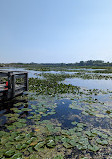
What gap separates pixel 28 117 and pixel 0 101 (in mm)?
3443

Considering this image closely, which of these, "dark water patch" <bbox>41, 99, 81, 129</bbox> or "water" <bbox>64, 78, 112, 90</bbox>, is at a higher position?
"water" <bbox>64, 78, 112, 90</bbox>

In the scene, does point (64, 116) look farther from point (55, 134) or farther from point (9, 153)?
point (9, 153)

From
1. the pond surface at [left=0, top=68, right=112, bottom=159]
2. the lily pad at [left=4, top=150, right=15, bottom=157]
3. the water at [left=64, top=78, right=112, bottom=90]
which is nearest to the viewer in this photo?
the lily pad at [left=4, top=150, right=15, bottom=157]

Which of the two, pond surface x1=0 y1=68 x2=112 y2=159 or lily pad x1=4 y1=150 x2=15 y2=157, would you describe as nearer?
lily pad x1=4 y1=150 x2=15 y2=157

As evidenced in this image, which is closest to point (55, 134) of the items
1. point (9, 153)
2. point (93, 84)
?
point (9, 153)

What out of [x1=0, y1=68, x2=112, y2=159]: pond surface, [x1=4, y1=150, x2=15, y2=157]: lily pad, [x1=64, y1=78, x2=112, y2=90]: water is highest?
[x1=64, y1=78, x2=112, y2=90]: water

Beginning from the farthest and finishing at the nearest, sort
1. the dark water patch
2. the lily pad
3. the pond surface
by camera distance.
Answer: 1. the dark water patch
2. the pond surface
3. the lily pad

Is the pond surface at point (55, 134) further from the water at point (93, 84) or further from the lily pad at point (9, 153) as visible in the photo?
the water at point (93, 84)

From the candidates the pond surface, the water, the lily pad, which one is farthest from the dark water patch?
the water

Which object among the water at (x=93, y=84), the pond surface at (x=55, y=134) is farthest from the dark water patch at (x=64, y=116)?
the water at (x=93, y=84)

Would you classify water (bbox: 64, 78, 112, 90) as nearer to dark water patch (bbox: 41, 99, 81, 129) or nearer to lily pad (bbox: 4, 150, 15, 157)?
dark water patch (bbox: 41, 99, 81, 129)

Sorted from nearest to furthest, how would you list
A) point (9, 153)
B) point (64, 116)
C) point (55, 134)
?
point (9, 153)
point (55, 134)
point (64, 116)

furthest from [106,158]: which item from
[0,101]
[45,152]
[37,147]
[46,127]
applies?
[0,101]

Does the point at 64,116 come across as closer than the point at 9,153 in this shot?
No
